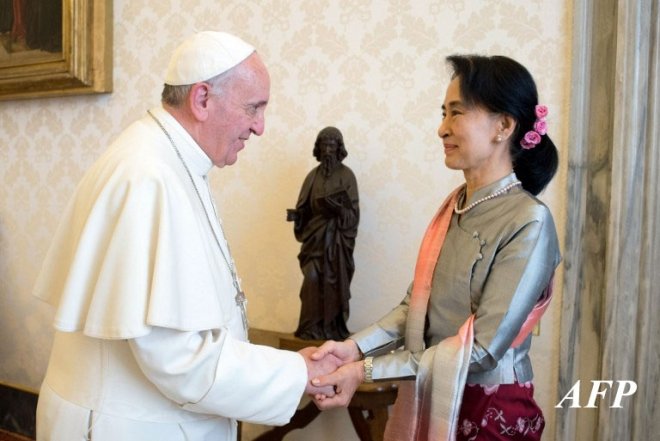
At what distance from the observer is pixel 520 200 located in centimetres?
175

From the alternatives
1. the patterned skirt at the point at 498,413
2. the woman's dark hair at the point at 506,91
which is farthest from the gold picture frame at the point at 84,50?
the patterned skirt at the point at 498,413

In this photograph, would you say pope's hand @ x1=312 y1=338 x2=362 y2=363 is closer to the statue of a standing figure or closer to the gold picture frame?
the statue of a standing figure

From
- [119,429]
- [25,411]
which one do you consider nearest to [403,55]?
[119,429]

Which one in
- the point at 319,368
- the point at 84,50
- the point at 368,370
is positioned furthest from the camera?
the point at 84,50

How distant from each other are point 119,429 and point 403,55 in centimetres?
205

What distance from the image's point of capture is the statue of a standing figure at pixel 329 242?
8.79ft

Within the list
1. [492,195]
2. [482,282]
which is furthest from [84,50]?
[482,282]

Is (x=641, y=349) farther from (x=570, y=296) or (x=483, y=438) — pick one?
(x=483, y=438)

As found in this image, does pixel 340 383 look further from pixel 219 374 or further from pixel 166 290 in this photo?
pixel 166 290

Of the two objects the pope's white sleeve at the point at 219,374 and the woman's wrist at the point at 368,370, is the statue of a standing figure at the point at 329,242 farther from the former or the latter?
the pope's white sleeve at the point at 219,374

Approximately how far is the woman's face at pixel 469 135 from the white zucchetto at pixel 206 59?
0.61 meters

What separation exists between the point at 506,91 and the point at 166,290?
1.05 m

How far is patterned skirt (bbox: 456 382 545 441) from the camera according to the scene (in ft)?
5.68

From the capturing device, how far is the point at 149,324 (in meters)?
1.49
